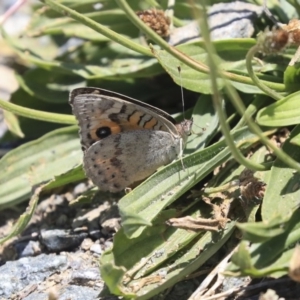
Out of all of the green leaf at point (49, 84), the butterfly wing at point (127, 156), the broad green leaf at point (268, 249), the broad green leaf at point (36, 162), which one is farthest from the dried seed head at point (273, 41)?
the green leaf at point (49, 84)

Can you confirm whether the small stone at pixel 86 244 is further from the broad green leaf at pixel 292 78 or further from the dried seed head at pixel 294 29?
the dried seed head at pixel 294 29

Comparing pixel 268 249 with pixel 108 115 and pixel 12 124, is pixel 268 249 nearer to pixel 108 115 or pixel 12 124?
pixel 108 115

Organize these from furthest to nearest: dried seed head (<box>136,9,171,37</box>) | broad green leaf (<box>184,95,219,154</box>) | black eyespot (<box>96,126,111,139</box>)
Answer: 1. dried seed head (<box>136,9,171,37</box>)
2. broad green leaf (<box>184,95,219,154</box>)
3. black eyespot (<box>96,126,111,139</box>)

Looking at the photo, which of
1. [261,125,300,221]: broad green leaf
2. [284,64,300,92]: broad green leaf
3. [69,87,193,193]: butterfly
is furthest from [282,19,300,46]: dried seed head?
[69,87,193,193]: butterfly

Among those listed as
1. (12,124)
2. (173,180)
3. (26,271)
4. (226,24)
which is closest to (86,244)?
(26,271)

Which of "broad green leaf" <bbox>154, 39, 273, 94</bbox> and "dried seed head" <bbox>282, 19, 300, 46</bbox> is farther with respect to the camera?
"broad green leaf" <bbox>154, 39, 273, 94</bbox>

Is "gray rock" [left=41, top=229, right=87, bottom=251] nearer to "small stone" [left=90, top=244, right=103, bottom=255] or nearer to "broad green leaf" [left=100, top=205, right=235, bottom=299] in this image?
"small stone" [left=90, top=244, right=103, bottom=255]
